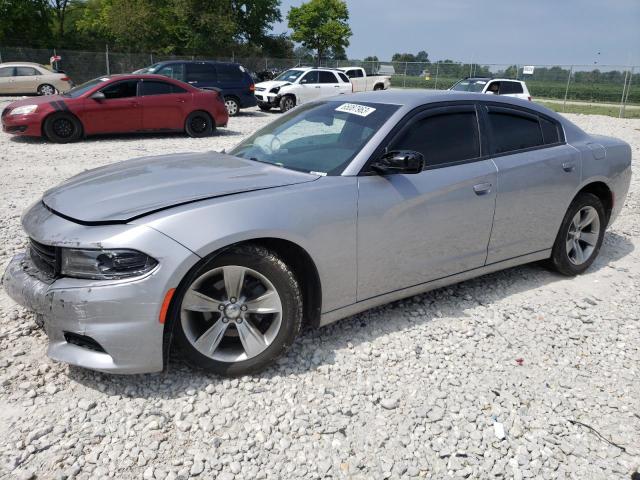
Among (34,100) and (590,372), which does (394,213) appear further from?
(34,100)

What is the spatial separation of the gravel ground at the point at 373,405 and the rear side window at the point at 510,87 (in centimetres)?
1659

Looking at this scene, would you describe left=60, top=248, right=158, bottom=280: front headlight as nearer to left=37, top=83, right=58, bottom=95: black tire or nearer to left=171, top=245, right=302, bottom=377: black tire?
left=171, top=245, right=302, bottom=377: black tire

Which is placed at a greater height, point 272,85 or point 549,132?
point 272,85

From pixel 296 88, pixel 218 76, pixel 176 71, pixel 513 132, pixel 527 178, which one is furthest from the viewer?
pixel 296 88

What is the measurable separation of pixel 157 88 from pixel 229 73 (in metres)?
5.70

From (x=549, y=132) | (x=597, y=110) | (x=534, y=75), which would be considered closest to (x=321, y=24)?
(x=534, y=75)

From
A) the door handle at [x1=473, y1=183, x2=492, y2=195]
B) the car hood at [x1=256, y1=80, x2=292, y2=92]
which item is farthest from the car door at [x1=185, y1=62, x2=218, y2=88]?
the door handle at [x1=473, y1=183, x2=492, y2=195]

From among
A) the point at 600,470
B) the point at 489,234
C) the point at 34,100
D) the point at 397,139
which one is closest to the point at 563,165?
the point at 489,234

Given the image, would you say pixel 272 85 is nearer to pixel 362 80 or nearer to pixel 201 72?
pixel 201 72

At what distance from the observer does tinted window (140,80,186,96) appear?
12211 mm

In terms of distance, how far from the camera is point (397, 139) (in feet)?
11.4

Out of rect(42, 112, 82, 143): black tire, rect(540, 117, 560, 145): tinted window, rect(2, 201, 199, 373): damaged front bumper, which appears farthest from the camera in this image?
rect(42, 112, 82, 143): black tire

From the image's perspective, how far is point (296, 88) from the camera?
65.6ft

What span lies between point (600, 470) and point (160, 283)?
2259 mm
